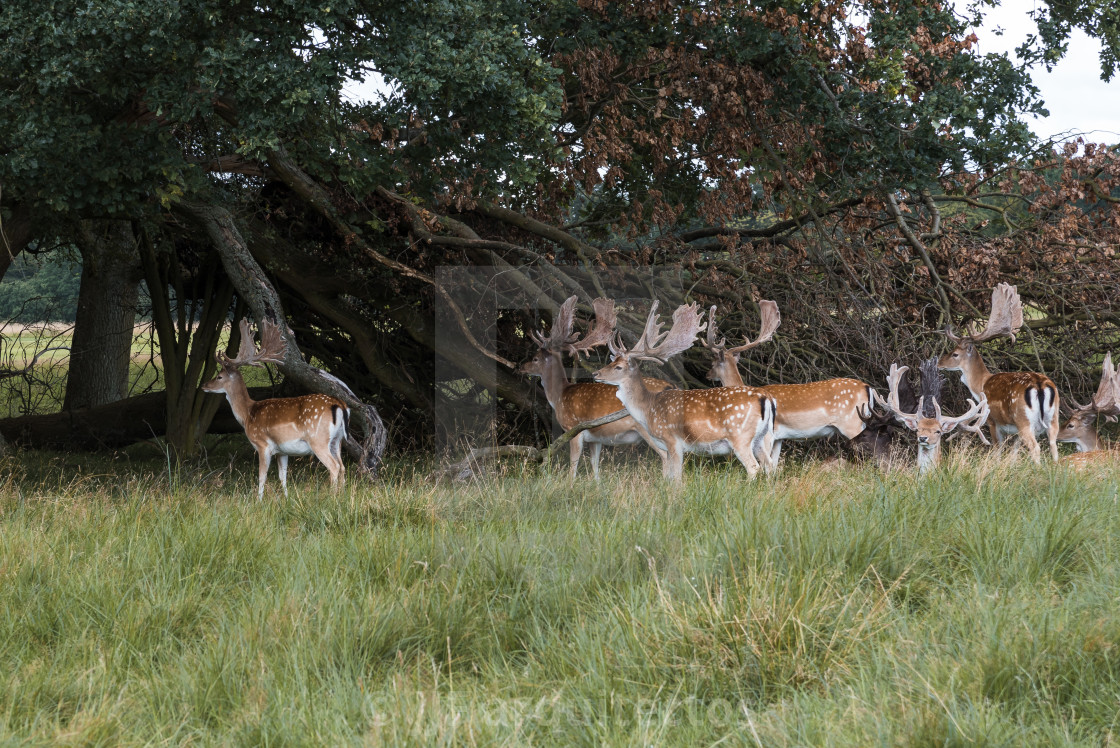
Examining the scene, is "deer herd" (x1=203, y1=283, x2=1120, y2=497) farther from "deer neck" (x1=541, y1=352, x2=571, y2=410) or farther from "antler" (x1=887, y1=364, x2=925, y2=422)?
"deer neck" (x1=541, y1=352, x2=571, y2=410)

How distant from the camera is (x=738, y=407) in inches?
304

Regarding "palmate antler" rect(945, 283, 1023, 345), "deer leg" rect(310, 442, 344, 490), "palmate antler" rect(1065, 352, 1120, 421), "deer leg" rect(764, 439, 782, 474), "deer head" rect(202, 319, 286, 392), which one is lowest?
"deer leg" rect(310, 442, 344, 490)

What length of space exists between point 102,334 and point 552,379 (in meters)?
7.41

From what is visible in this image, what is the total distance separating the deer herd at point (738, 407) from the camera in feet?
25.3

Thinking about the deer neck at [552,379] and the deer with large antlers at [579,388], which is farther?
the deer neck at [552,379]

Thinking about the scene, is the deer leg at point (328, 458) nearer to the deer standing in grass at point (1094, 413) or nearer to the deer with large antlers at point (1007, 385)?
the deer with large antlers at point (1007, 385)

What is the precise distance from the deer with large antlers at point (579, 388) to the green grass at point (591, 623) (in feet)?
11.0

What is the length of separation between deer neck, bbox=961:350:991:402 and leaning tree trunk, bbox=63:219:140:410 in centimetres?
987

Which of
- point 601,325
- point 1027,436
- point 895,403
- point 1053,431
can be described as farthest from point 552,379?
point 1053,431

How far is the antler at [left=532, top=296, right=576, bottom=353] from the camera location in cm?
904

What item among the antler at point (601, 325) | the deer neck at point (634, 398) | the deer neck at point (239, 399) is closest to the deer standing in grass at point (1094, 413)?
the deer neck at point (634, 398)

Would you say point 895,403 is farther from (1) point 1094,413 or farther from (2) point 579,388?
(2) point 579,388

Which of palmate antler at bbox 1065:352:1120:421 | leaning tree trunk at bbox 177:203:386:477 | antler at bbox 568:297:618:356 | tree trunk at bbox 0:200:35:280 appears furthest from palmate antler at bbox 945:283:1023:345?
tree trunk at bbox 0:200:35:280

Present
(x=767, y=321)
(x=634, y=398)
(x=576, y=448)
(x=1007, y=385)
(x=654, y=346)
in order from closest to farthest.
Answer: (x=634, y=398) → (x=654, y=346) → (x=767, y=321) → (x=1007, y=385) → (x=576, y=448)
